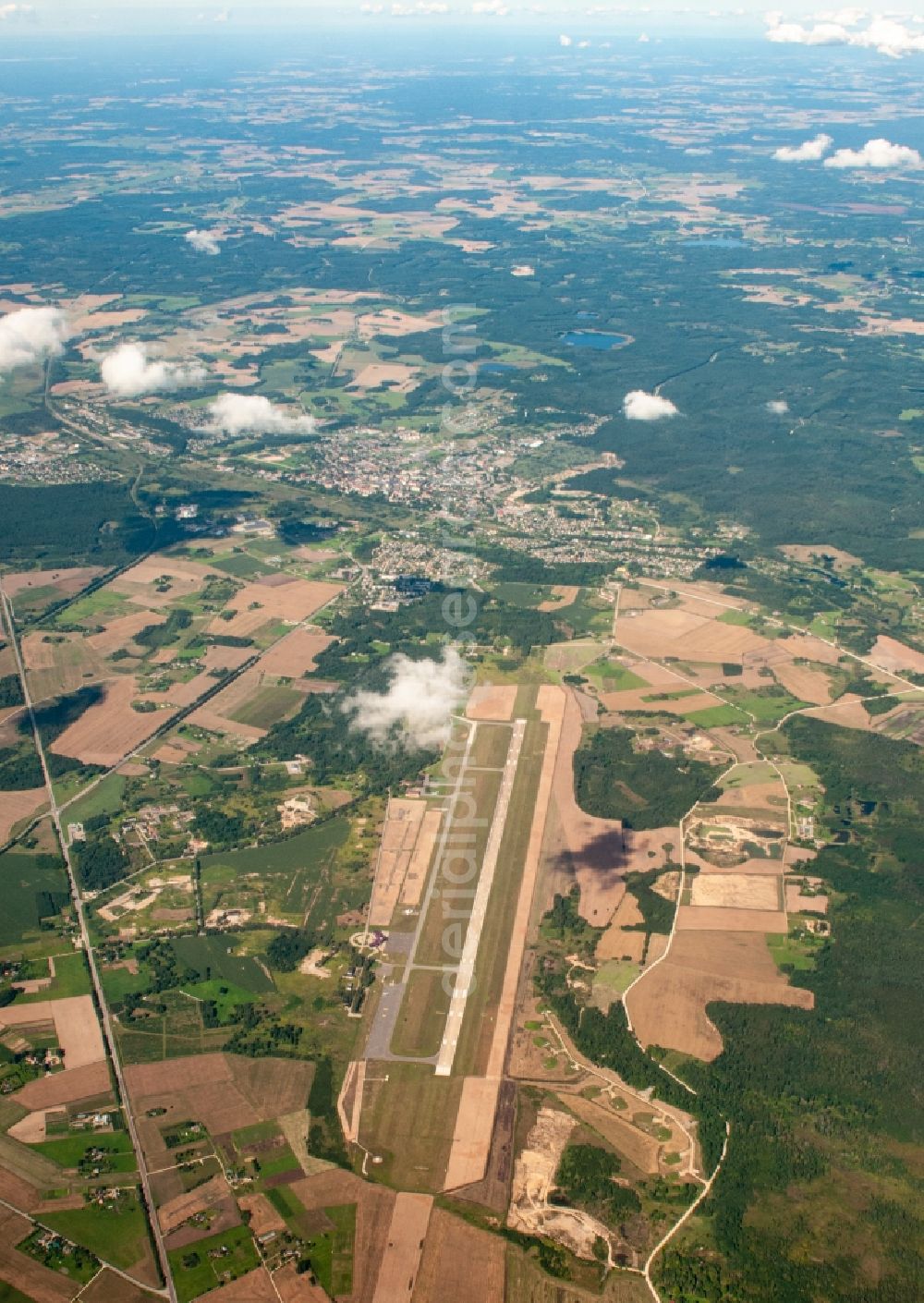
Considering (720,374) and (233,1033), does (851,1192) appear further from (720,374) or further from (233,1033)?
(720,374)

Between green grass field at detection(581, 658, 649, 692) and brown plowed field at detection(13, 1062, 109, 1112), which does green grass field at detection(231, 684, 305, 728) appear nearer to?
green grass field at detection(581, 658, 649, 692)

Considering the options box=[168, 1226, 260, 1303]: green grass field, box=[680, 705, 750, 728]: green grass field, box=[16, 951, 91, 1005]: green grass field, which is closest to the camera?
box=[168, 1226, 260, 1303]: green grass field

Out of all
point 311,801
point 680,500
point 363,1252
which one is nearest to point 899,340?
point 680,500

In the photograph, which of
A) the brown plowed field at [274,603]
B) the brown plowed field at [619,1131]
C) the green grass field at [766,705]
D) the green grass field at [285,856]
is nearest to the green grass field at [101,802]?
the green grass field at [285,856]

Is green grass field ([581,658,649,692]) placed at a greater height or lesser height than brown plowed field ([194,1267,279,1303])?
greater

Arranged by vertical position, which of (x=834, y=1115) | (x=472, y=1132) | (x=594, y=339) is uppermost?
(x=594, y=339)

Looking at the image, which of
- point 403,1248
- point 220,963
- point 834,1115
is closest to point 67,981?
point 220,963

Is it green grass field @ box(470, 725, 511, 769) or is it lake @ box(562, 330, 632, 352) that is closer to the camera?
green grass field @ box(470, 725, 511, 769)

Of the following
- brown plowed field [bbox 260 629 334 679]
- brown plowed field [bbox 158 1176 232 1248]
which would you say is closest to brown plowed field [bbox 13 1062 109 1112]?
brown plowed field [bbox 158 1176 232 1248]

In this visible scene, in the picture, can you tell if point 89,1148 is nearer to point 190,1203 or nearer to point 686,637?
point 190,1203
